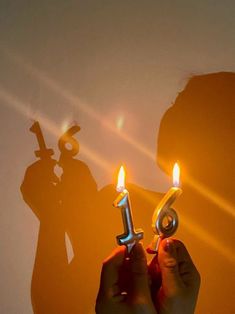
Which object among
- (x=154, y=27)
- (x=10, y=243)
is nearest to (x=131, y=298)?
(x=10, y=243)

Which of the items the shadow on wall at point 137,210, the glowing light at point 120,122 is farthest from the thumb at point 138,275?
the glowing light at point 120,122

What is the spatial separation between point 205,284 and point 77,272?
1.02ft

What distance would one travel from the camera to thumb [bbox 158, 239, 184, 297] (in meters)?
0.65

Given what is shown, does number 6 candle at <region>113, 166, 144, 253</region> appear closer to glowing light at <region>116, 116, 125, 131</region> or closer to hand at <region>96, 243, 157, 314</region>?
hand at <region>96, 243, 157, 314</region>

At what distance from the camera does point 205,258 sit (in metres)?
0.86

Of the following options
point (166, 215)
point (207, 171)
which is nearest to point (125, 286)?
point (166, 215)

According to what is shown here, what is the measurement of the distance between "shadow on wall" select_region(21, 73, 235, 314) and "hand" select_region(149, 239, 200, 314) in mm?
169

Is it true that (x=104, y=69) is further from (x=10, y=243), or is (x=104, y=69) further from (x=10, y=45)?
(x=10, y=243)

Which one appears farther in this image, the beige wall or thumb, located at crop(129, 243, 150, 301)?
the beige wall

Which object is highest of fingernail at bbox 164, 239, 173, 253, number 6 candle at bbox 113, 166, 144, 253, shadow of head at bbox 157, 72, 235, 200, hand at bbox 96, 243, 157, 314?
shadow of head at bbox 157, 72, 235, 200

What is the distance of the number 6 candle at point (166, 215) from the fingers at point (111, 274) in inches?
3.0

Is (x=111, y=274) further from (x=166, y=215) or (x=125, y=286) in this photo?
(x=166, y=215)

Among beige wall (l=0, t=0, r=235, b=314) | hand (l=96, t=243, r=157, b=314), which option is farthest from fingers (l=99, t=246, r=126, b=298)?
beige wall (l=0, t=0, r=235, b=314)

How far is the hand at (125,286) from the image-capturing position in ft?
2.04
